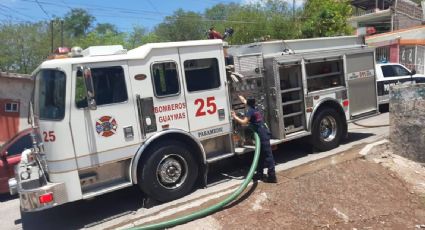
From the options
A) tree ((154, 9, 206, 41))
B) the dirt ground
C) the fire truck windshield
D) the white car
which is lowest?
the dirt ground

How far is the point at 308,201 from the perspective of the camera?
6336mm

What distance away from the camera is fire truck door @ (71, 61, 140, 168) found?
5887 millimetres

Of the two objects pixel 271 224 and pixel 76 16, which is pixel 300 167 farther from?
pixel 76 16

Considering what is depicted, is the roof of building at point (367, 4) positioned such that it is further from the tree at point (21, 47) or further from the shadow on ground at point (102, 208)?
the shadow on ground at point (102, 208)

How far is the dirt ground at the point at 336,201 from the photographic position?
581cm

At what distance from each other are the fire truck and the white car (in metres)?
5.64

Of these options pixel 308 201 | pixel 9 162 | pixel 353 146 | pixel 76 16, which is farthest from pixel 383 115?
pixel 76 16

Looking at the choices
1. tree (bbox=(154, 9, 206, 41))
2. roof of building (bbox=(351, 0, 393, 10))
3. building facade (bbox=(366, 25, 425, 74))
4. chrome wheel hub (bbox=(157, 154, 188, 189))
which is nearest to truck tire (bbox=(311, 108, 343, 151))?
chrome wheel hub (bbox=(157, 154, 188, 189))

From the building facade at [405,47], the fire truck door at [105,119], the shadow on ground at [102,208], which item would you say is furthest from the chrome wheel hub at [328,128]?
the building facade at [405,47]

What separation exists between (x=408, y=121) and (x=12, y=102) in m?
14.6

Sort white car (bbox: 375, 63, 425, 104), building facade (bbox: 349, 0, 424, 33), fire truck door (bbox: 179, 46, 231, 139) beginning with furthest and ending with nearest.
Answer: building facade (bbox: 349, 0, 424, 33) < white car (bbox: 375, 63, 425, 104) < fire truck door (bbox: 179, 46, 231, 139)

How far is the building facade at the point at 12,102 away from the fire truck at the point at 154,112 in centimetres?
1082

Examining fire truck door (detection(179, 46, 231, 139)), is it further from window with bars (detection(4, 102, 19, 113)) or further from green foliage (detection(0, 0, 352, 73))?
green foliage (detection(0, 0, 352, 73))

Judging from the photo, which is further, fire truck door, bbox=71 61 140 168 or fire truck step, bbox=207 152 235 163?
fire truck step, bbox=207 152 235 163
